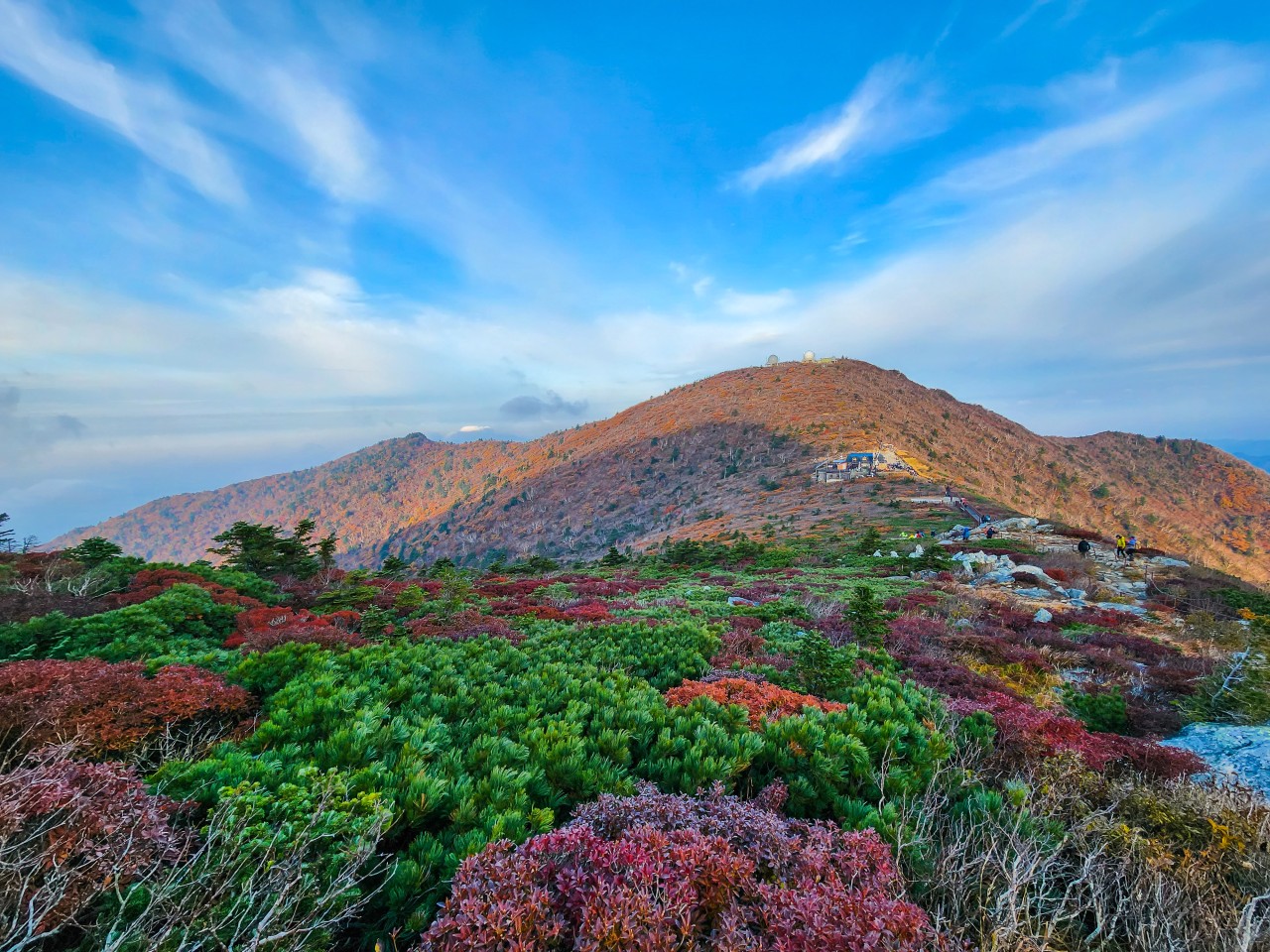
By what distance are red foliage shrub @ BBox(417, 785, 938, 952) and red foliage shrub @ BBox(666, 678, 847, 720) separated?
183 centimetres

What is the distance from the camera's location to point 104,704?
12.0ft

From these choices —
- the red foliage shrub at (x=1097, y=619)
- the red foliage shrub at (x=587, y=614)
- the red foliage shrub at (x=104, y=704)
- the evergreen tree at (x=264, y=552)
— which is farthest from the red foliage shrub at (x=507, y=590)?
the red foliage shrub at (x=1097, y=619)

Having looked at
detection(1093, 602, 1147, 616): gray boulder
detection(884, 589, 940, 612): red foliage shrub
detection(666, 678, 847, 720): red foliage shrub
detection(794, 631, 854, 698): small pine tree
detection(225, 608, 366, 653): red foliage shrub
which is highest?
detection(225, 608, 366, 653): red foliage shrub

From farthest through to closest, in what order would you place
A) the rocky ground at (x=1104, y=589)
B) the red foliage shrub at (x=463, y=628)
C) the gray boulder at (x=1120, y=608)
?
1. the gray boulder at (x=1120, y=608)
2. the red foliage shrub at (x=463, y=628)
3. the rocky ground at (x=1104, y=589)

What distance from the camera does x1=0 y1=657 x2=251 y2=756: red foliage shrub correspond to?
129 inches

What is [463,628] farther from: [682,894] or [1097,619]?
[1097,619]

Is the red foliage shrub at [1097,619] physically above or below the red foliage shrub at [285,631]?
below

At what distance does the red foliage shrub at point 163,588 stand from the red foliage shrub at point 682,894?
31.1 feet

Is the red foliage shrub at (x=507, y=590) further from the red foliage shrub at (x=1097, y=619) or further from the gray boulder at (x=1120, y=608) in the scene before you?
the gray boulder at (x=1120, y=608)

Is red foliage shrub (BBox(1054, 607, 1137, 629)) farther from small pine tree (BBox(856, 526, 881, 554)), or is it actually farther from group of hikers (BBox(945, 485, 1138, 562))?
small pine tree (BBox(856, 526, 881, 554))

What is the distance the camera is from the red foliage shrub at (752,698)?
4488 mm

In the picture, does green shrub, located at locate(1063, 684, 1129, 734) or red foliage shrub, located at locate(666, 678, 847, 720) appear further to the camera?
green shrub, located at locate(1063, 684, 1129, 734)

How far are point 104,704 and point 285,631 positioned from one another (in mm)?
2841

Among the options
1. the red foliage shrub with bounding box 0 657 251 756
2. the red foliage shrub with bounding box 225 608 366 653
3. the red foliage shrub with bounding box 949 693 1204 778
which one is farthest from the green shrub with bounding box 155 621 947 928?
the red foliage shrub with bounding box 225 608 366 653
